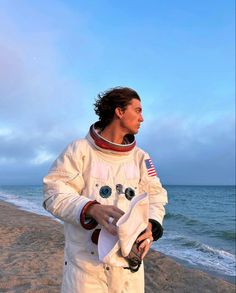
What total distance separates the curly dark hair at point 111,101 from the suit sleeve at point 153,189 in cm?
40

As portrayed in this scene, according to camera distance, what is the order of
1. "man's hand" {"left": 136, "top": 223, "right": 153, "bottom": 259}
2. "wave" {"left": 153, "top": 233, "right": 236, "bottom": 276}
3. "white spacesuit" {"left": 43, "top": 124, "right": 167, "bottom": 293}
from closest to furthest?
"man's hand" {"left": 136, "top": 223, "right": 153, "bottom": 259} < "white spacesuit" {"left": 43, "top": 124, "right": 167, "bottom": 293} < "wave" {"left": 153, "top": 233, "right": 236, "bottom": 276}

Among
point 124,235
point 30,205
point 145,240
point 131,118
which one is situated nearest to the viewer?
point 124,235

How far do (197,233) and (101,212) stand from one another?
15.6 metres

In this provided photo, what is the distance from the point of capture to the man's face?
95.1 inches

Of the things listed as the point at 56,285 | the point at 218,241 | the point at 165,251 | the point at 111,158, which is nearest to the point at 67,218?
the point at 111,158

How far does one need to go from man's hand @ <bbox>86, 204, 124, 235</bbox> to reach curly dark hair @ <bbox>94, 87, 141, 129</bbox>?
0.78 m

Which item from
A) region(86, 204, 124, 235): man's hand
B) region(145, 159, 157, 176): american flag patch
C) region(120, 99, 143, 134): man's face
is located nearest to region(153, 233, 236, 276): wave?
region(145, 159, 157, 176): american flag patch

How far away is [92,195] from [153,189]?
1.54 ft

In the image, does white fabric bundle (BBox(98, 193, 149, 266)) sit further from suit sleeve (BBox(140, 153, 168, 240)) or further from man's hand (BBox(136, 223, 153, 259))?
suit sleeve (BBox(140, 153, 168, 240))

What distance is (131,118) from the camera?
7.94 ft

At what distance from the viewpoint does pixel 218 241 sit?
46.5 feet

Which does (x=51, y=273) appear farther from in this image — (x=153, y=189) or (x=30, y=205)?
(x=30, y=205)

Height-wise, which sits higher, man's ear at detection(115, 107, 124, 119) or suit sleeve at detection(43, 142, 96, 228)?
man's ear at detection(115, 107, 124, 119)

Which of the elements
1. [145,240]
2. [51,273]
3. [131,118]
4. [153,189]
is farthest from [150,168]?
[51,273]
